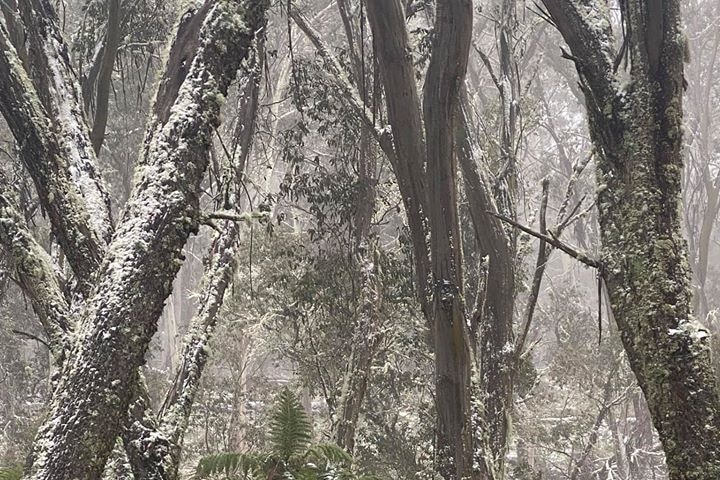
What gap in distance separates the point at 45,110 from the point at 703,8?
19745 mm

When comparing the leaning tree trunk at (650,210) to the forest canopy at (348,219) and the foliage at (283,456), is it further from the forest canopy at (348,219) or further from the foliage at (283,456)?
the foliage at (283,456)

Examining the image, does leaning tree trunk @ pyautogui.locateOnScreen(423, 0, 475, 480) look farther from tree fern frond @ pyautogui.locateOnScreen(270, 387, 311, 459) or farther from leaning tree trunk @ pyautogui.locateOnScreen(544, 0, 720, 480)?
leaning tree trunk @ pyautogui.locateOnScreen(544, 0, 720, 480)

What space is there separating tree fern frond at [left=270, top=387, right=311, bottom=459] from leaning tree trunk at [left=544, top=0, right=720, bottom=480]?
2079 mm

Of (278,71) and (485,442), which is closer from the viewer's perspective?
(485,442)

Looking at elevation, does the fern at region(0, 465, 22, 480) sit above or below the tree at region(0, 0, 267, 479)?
below

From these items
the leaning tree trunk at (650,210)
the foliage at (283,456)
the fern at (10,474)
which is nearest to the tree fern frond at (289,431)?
the foliage at (283,456)

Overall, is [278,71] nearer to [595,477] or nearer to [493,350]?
[595,477]

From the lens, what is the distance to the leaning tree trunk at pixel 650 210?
2.02m

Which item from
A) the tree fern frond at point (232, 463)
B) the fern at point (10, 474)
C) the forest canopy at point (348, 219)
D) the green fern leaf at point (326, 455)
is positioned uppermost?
the forest canopy at point (348, 219)

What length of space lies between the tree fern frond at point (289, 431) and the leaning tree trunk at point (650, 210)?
208cm

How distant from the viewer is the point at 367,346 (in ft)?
22.6

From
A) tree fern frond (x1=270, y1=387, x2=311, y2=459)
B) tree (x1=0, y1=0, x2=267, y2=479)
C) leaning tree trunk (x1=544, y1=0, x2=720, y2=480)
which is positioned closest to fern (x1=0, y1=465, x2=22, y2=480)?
tree (x1=0, y1=0, x2=267, y2=479)

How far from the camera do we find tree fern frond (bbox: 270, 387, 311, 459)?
3.84 m

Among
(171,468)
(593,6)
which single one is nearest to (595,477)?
(171,468)
